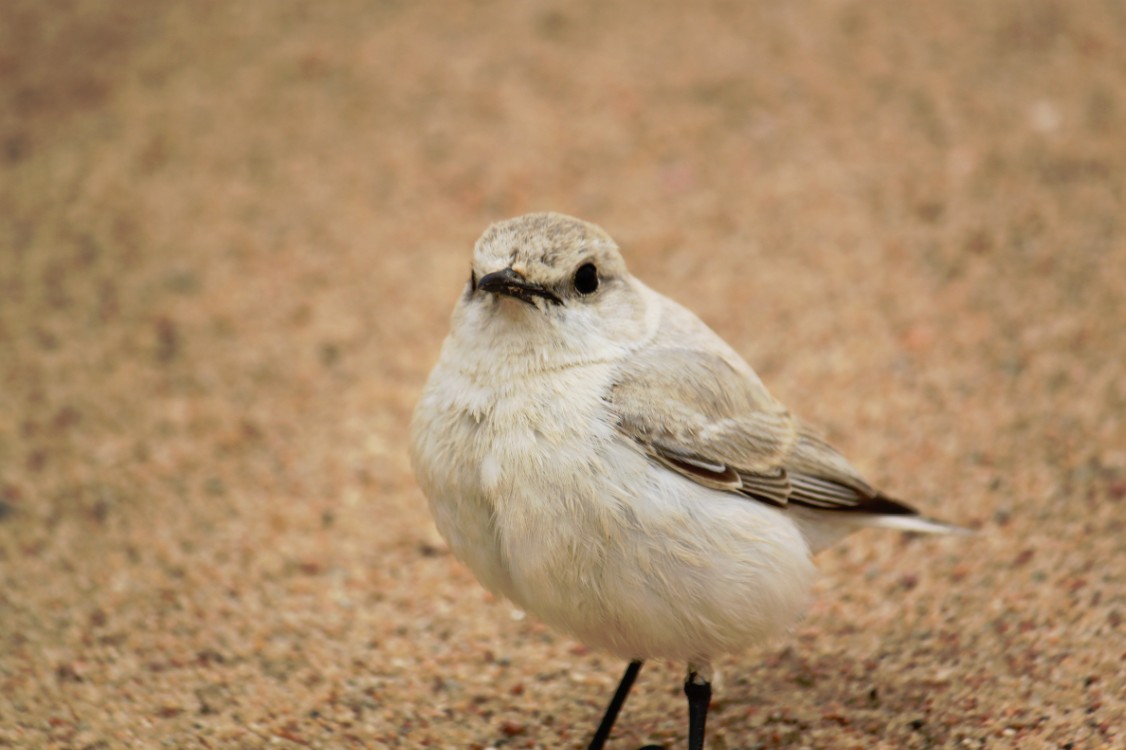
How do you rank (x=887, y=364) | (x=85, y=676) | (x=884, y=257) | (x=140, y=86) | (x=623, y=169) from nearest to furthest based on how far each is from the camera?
(x=85, y=676)
(x=887, y=364)
(x=884, y=257)
(x=623, y=169)
(x=140, y=86)

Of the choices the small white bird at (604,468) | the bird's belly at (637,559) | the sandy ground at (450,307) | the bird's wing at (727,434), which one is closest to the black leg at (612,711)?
the small white bird at (604,468)

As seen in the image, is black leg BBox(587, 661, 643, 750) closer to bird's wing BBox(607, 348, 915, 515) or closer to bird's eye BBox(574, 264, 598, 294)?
bird's wing BBox(607, 348, 915, 515)

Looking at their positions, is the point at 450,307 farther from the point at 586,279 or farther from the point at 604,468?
the point at 604,468

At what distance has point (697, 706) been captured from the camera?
11.8ft

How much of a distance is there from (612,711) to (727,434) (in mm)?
1051

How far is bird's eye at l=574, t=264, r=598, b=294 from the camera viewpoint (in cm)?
353

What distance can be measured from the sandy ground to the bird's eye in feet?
5.32

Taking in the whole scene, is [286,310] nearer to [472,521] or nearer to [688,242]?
[688,242]

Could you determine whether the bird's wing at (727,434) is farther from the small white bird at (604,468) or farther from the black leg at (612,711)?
the black leg at (612,711)

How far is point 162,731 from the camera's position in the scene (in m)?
3.75

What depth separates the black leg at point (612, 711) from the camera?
3744 millimetres

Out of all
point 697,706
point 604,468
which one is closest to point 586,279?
point 604,468

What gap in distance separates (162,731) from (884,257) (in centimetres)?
468

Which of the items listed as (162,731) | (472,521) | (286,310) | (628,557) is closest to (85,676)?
(162,731)
